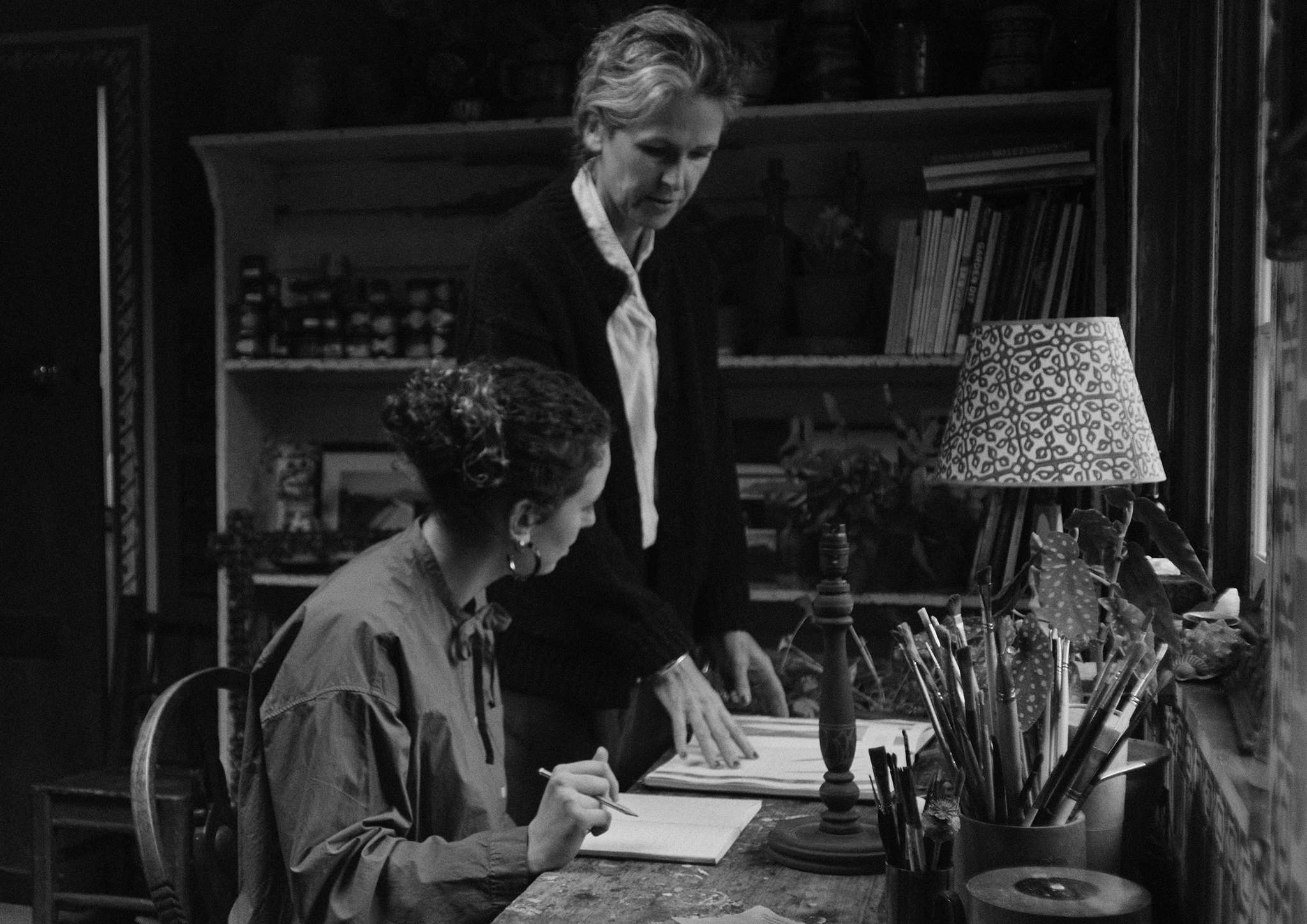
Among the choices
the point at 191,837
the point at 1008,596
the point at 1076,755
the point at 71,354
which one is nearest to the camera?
the point at 1076,755

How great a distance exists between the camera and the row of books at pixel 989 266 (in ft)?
9.11

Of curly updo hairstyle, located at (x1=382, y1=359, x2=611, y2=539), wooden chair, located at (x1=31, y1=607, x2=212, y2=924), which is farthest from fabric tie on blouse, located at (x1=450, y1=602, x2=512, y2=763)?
wooden chair, located at (x1=31, y1=607, x2=212, y2=924)

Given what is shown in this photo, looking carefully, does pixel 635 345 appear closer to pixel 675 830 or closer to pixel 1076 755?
pixel 675 830

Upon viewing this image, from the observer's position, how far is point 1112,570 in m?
1.24

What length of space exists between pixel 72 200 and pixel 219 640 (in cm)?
123

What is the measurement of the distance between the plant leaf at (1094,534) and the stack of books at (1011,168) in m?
1.70

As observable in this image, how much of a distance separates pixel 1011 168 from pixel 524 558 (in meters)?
1.66

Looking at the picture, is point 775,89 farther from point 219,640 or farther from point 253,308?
point 219,640

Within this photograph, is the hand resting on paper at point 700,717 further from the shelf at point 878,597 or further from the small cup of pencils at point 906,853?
the shelf at point 878,597

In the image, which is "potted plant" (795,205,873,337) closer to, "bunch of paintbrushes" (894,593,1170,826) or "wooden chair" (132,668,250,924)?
"wooden chair" (132,668,250,924)

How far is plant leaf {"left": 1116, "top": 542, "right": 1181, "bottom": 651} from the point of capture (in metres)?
1.12

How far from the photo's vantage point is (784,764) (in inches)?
67.5

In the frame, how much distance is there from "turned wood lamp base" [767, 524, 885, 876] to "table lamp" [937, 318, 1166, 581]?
0.44 metres

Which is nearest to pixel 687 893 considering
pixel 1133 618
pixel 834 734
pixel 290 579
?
pixel 834 734
